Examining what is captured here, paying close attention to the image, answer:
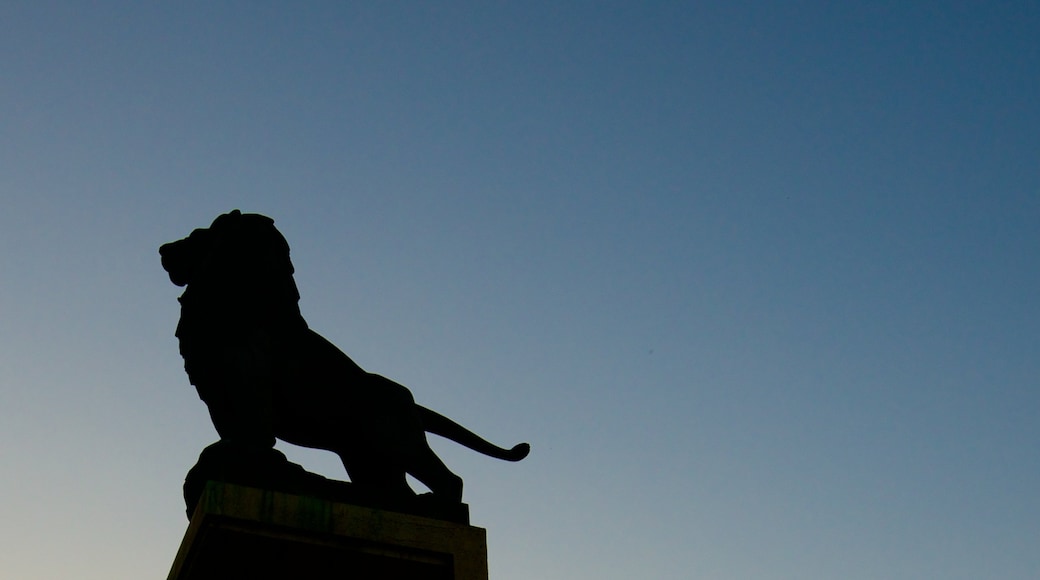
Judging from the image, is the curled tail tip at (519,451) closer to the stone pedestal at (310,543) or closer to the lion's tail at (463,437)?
the lion's tail at (463,437)

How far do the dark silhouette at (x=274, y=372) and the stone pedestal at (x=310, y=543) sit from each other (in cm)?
39

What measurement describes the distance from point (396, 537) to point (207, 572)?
944 millimetres

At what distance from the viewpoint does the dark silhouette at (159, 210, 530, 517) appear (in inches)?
243

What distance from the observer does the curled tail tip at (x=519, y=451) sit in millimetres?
7363

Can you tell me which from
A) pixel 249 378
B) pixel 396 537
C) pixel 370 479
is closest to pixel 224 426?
pixel 249 378

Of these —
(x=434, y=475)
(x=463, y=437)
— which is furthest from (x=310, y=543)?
(x=463, y=437)

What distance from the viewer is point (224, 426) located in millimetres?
6219

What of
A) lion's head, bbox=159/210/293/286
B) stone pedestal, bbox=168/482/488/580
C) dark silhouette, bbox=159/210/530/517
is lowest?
stone pedestal, bbox=168/482/488/580

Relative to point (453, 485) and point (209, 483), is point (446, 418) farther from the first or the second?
point (209, 483)

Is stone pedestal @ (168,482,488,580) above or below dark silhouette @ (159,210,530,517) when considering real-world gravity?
below

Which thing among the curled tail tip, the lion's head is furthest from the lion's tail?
the lion's head

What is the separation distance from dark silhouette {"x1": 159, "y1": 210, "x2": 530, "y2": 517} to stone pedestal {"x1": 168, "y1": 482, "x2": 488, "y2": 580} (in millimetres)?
391

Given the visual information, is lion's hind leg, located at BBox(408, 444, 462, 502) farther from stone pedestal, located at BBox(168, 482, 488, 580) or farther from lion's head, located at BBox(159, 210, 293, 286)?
lion's head, located at BBox(159, 210, 293, 286)

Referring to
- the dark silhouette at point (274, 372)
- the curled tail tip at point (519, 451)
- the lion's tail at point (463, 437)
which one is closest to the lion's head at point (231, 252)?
the dark silhouette at point (274, 372)
